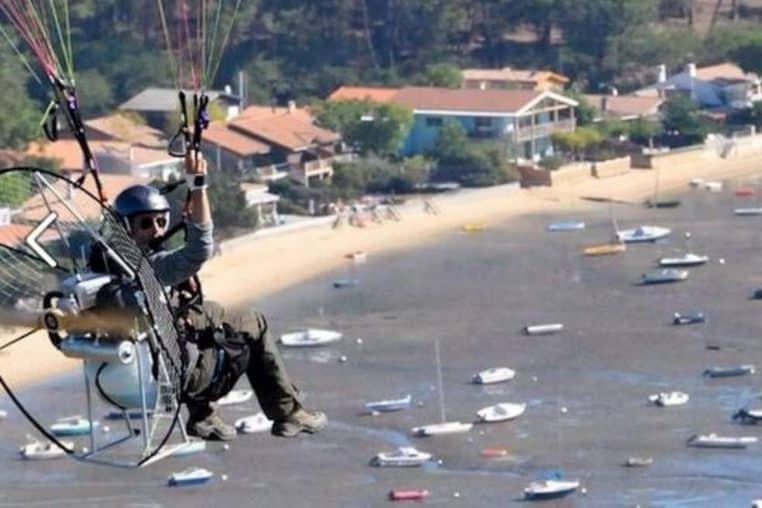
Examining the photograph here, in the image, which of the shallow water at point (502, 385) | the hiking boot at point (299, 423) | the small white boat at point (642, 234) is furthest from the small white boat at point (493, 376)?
the hiking boot at point (299, 423)

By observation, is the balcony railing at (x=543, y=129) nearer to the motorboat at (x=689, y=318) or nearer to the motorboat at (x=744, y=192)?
the motorboat at (x=744, y=192)

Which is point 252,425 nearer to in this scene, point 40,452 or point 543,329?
point 40,452

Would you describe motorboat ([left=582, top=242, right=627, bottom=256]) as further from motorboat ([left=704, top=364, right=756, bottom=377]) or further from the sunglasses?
the sunglasses

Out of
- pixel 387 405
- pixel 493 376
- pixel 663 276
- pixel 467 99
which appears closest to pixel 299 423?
pixel 387 405

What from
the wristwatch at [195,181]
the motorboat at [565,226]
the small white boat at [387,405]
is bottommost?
the motorboat at [565,226]

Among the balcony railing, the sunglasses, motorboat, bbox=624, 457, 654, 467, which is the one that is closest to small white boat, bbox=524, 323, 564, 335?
motorboat, bbox=624, 457, 654, 467

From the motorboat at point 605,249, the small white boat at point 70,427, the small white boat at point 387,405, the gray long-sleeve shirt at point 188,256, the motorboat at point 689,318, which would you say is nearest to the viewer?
the gray long-sleeve shirt at point 188,256

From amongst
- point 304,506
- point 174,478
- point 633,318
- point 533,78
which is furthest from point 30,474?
point 533,78
